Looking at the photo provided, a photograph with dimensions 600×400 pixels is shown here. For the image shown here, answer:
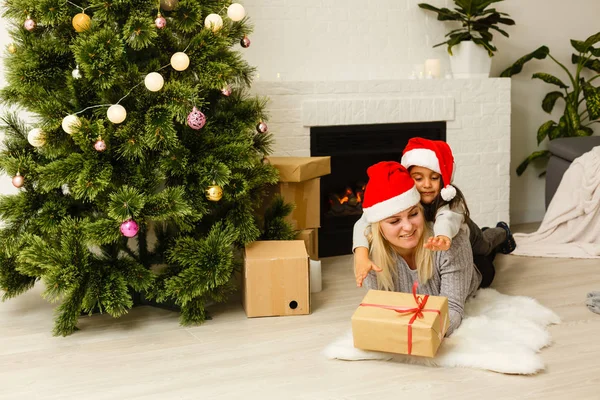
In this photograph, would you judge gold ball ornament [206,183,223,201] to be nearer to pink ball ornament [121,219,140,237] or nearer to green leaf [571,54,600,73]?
pink ball ornament [121,219,140,237]

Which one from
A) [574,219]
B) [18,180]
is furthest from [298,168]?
[574,219]

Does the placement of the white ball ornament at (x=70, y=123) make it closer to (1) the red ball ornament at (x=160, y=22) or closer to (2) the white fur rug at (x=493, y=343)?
(1) the red ball ornament at (x=160, y=22)

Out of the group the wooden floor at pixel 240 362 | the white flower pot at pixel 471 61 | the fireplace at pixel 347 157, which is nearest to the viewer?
the wooden floor at pixel 240 362

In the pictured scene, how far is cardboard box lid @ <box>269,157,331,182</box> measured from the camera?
3.26 m

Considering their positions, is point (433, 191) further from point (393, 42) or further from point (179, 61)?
point (393, 42)

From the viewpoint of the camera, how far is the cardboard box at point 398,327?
7.16 ft

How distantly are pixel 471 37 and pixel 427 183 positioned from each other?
1.65 metres

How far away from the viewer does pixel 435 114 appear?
405 cm

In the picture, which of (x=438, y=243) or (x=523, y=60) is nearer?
(x=438, y=243)

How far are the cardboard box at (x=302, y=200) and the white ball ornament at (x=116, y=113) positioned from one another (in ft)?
3.14

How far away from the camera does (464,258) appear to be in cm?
264

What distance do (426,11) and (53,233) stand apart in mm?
2597

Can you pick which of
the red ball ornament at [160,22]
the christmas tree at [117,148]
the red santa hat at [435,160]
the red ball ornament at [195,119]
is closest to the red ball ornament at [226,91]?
the christmas tree at [117,148]

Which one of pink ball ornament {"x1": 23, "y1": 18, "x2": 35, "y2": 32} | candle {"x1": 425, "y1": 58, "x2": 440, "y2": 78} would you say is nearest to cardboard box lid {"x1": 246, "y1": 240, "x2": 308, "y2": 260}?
pink ball ornament {"x1": 23, "y1": 18, "x2": 35, "y2": 32}
